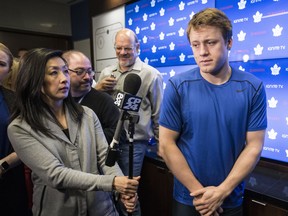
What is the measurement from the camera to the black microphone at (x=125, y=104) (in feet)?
2.77

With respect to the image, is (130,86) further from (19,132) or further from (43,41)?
(43,41)

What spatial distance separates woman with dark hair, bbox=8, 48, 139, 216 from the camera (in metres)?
1.07

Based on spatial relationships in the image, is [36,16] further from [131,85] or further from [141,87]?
[131,85]

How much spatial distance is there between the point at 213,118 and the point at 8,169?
1.12 m

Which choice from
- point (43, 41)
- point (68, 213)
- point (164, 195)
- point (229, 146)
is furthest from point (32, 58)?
point (43, 41)

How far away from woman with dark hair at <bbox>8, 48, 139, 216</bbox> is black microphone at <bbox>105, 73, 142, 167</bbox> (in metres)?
0.17

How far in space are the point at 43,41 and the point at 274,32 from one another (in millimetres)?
4271

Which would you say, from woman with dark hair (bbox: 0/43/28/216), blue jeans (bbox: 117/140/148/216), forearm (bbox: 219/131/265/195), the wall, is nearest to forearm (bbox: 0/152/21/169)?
woman with dark hair (bbox: 0/43/28/216)

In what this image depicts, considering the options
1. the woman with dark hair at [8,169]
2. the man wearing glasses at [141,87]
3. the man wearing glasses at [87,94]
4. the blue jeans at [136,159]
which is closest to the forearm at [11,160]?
the woman with dark hair at [8,169]

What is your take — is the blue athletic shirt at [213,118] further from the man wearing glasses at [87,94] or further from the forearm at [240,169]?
the man wearing glasses at [87,94]

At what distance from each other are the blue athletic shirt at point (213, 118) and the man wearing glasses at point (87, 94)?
1.55 ft

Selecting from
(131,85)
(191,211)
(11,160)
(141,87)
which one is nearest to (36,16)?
(141,87)

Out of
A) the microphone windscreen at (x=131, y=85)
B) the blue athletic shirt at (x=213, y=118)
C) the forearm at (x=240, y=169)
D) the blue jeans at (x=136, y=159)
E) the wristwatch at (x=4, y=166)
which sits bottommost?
the blue jeans at (x=136, y=159)

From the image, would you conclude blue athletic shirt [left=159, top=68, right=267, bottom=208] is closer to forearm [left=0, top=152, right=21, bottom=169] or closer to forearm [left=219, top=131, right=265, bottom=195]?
forearm [left=219, top=131, right=265, bottom=195]
